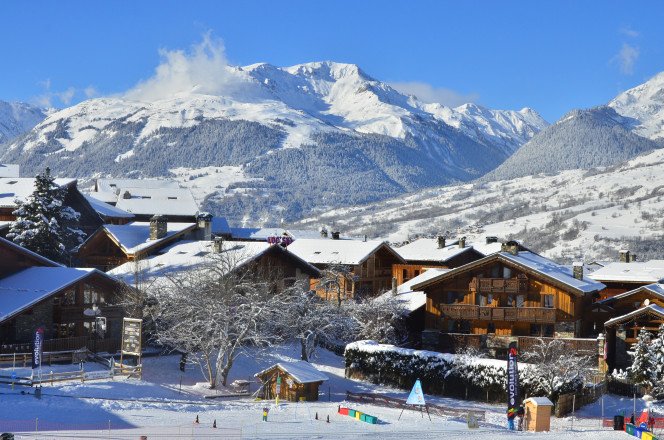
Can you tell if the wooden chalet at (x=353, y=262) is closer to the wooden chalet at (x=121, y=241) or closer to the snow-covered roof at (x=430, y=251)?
the snow-covered roof at (x=430, y=251)

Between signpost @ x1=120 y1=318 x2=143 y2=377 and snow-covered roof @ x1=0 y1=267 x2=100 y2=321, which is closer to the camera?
signpost @ x1=120 y1=318 x2=143 y2=377

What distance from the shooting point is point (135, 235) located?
261 feet

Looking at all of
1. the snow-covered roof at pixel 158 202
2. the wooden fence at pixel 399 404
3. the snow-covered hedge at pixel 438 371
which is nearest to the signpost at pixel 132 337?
the wooden fence at pixel 399 404

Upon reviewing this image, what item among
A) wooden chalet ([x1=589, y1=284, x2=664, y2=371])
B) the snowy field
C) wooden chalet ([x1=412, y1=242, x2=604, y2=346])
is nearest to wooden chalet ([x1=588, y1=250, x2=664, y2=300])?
wooden chalet ([x1=412, y1=242, x2=604, y2=346])

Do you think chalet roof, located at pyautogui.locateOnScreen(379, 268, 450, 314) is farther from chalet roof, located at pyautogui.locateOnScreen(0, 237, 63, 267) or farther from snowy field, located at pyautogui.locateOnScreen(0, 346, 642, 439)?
chalet roof, located at pyautogui.locateOnScreen(0, 237, 63, 267)

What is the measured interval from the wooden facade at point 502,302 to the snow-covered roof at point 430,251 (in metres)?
24.6

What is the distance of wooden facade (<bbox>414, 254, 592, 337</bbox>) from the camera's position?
62.4 meters

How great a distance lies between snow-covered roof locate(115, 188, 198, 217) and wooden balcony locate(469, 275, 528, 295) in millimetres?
66650

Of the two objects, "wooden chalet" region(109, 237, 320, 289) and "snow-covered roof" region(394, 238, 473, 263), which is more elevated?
"snow-covered roof" region(394, 238, 473, 263)

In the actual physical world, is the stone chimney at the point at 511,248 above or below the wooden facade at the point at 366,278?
above

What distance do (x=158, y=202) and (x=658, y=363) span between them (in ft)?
291

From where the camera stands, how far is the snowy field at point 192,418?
3534 cm

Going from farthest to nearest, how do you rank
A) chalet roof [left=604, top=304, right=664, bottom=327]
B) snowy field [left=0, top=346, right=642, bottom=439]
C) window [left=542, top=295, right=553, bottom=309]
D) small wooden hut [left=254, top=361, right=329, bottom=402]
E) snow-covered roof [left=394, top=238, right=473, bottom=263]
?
1. snow-covered roof [left=394, top=238, right=473, bottom=263]
2. window [left=542, top=295, right=553, bottom=309]
3. chalet roof [left=604, top=304, right=664, bottom=327]
4. small wooden hut [left=254, top=361, right=329, bottom=402]
5. snowy field [left=0, top=346, right=642, bottom=439]

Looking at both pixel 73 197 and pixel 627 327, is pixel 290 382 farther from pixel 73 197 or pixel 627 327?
pixel 73 197
